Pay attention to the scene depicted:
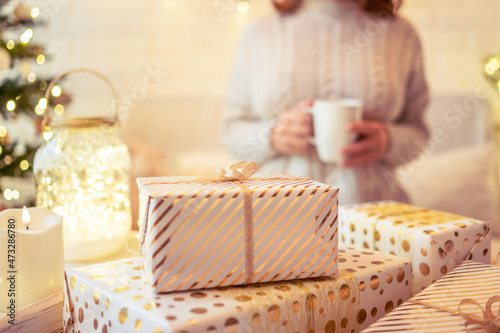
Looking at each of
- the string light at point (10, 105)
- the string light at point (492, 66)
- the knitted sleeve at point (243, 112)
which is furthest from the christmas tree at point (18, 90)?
the string light at point (492, 66)

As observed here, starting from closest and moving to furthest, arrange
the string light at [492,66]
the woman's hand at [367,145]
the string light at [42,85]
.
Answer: the woman's hand at [367,145], the string light at [42,85], the string light at [492,66]

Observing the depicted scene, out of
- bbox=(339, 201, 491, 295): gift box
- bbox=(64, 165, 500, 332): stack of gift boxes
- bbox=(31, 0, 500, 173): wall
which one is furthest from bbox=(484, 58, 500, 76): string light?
bbox=(64, 165, 500, 332): stack of gift boxes

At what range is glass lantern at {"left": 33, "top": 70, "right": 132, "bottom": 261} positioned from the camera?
0.97 metres

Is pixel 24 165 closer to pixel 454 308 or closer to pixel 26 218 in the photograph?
pixel 26 218

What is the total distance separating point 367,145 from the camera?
1.48m

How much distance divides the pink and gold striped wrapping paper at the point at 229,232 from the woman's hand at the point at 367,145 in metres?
0.68

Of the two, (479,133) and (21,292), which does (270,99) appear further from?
(479,133)

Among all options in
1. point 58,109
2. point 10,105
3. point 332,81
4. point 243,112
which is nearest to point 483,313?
point 332,81

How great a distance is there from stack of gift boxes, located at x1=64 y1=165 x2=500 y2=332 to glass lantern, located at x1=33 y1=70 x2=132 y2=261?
9.9 inches

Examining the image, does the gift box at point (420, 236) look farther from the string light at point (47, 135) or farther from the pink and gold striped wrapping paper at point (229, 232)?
the string light at point (47, 135)

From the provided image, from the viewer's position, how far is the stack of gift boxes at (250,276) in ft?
2.02

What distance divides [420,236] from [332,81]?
0.92 metres

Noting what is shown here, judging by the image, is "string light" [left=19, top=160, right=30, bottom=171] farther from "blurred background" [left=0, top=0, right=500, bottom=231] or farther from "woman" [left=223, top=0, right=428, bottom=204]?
"blurred background" [left=0, top=0, right=500, bottom=231]

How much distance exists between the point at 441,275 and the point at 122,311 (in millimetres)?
505
